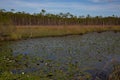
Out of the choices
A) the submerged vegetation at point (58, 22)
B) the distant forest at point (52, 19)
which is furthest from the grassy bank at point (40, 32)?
the distant forest at point (52, 19)

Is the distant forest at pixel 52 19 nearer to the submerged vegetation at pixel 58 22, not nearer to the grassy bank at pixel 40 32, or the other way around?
the submerged vegetation at pixel 58 22

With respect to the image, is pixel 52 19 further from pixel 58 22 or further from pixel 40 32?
pixel 40 32

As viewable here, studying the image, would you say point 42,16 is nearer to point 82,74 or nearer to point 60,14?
point 60,14

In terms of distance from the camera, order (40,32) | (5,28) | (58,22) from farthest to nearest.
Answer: (58,22)
(40,32)
(5,28)

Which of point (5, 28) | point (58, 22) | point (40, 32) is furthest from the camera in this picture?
point (58, 22)

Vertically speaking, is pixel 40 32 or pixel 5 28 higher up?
pixel 5 28

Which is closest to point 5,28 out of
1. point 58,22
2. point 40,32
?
point 40,32

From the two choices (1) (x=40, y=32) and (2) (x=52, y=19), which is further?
(2) (x=52, y=19)

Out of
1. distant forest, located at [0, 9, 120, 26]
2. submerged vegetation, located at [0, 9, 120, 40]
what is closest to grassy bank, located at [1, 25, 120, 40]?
submerged vegetation, located at [0, 9, 120, 40]

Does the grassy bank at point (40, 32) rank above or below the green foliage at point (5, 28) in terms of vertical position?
below

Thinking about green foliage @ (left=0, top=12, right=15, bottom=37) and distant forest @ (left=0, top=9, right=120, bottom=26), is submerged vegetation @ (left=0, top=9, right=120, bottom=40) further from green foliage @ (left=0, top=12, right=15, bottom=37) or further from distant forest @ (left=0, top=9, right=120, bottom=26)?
green foliage @ (left=0, top=12, right=15, bottom=37)

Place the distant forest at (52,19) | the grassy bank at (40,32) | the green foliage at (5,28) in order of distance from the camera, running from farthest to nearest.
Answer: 1. the distant forest at (52,19)
2. the grassy bank at (40,32)
3. the green foliage at (5,28)

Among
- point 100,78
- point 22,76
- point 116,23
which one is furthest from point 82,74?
point 116,23

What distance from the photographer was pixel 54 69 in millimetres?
13781
